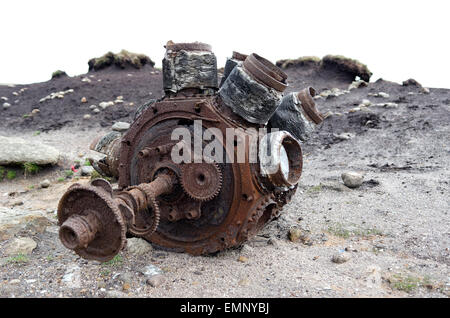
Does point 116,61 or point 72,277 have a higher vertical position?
point 116,61

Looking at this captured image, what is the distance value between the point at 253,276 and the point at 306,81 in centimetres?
1444

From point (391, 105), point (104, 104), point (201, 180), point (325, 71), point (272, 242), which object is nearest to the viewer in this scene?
point (201, 180)

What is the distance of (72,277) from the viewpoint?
3.25 metres

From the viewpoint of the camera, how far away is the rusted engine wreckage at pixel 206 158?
341cm

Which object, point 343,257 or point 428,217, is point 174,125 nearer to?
point 343,257

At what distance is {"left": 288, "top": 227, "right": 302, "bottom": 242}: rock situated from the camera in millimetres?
4313

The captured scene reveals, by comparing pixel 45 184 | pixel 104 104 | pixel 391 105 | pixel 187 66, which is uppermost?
pixel 104 104

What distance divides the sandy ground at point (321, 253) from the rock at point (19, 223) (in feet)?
0.39

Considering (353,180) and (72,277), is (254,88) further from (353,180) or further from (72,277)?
(353,180)

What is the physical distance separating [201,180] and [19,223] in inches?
96.5

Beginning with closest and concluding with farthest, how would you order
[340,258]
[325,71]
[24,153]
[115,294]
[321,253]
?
[115,294], [340,258], [321,253], [24,153], [325,71]

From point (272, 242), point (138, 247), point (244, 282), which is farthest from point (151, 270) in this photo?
point (272, 242)

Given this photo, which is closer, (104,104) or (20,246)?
(20,246)

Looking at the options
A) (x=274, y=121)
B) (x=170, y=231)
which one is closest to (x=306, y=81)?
(x=274, y=121)
